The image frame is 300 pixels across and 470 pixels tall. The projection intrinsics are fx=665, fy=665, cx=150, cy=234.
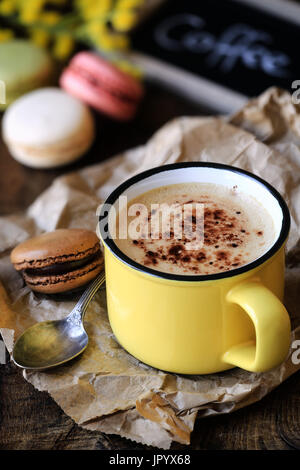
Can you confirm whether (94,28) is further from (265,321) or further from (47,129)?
(265,321)

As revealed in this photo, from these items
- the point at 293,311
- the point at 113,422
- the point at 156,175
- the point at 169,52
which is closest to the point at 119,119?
the point at 169,52

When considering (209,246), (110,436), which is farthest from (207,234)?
(110,436)

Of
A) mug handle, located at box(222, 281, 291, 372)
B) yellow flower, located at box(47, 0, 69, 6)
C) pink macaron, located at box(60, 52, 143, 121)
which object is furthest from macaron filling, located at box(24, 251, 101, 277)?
yellow flower, located at box(47, 0, 69, 6)

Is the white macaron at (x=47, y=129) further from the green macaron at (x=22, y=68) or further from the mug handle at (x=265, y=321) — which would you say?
the mug handle at (x=265, y=321)

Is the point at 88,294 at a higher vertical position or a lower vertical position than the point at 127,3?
lower

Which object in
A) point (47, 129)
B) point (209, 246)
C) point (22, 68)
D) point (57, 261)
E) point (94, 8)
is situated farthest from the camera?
point (94, 8)

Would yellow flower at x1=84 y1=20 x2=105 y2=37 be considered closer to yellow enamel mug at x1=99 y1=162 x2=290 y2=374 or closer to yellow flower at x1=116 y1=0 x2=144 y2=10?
yellow flower at x1=116 y1=0 x2=144 y2=10

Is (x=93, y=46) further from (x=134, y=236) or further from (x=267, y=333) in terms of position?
(x=267, y=333)
